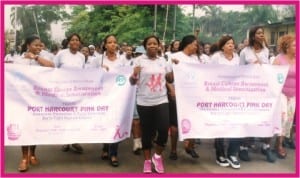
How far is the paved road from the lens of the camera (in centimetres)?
488

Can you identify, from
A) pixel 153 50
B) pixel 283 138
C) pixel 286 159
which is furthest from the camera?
pixel 283 138

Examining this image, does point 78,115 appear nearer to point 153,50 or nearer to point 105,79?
point 105,79

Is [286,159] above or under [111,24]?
under

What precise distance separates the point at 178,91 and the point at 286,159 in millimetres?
1905

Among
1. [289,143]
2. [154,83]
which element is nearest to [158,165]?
[154,83]

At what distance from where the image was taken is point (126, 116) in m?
5.00

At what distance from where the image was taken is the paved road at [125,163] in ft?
16.0

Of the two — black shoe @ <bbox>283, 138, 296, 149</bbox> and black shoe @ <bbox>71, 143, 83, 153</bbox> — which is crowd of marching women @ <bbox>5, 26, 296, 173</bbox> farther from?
black shoe @ <bbox>283, 138, 296, 149</bbox>

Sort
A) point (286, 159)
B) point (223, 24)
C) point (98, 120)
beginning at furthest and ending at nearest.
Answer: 1. point (223, 24)
2. point (286, 159)
3. point (98, 120)

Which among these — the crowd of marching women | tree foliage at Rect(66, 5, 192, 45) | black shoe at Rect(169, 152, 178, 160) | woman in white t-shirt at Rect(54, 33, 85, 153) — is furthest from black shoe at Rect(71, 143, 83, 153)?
tree foliage at Rect(66, 5, 192, 45)

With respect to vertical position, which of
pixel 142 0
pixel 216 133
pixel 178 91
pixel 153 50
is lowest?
pixel 216 133

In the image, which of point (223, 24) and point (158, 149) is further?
point (223, 24)

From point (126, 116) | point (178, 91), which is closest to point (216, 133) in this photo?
point (178, 91)

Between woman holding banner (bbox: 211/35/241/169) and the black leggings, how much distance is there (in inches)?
35.9
